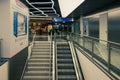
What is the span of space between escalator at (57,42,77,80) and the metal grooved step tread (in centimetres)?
61

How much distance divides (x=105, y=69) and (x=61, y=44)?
28.2 feet

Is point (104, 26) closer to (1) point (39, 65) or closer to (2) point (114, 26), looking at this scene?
(2) point (114, 26)

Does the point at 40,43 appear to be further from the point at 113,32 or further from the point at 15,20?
the point at 15,20

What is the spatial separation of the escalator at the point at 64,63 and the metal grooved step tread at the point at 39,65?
61cm

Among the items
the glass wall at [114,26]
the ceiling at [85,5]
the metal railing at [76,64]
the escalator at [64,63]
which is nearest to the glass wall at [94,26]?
the ceiling at [85,5]

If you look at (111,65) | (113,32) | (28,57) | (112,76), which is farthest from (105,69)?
(113,32)

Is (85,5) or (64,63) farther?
(85,5)

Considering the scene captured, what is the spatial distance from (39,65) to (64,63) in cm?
145

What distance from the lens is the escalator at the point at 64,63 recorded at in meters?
10.2

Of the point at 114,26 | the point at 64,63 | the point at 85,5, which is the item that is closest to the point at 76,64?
the point at 64,63

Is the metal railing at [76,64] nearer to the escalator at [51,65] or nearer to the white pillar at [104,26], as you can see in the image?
the escalator at [51,65]

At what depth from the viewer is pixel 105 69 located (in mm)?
5602

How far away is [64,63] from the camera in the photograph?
11.5 meters

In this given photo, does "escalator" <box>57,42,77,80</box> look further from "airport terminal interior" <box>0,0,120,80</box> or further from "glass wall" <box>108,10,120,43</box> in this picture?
"glass wall" <box>108,10,120,43</box>
